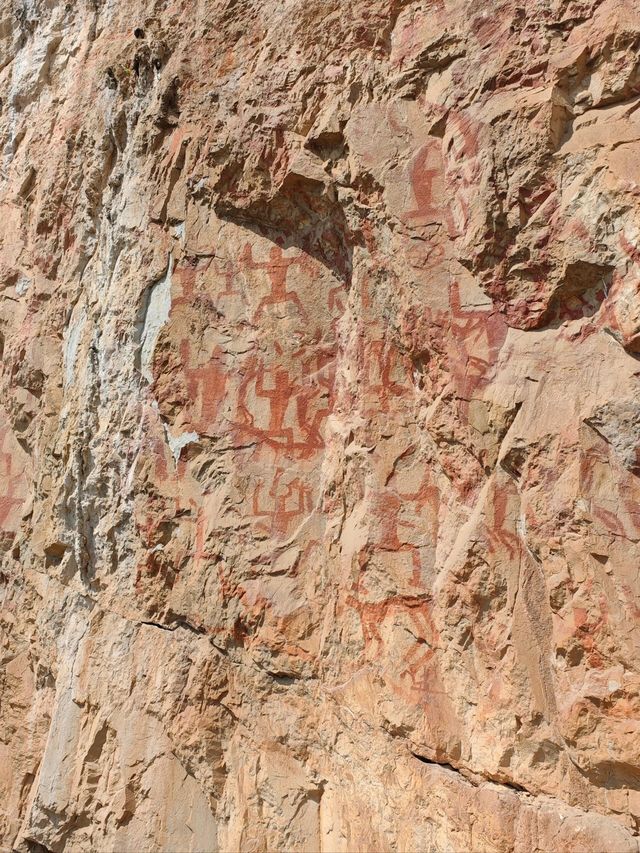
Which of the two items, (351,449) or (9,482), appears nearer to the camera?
(351,449)

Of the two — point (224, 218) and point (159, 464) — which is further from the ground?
point (224, 218)

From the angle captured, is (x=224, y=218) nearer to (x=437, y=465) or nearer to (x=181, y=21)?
(x=181, y=21)

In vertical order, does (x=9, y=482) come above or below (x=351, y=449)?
below

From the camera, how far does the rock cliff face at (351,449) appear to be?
279cm

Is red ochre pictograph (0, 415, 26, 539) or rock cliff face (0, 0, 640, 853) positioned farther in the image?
red ochre pictograph (0, 415, 26, 539)

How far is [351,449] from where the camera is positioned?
3.54 metres

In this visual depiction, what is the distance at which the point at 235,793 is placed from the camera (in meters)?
3.59

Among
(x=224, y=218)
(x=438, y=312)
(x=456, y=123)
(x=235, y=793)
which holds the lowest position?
(x=235, y=793)

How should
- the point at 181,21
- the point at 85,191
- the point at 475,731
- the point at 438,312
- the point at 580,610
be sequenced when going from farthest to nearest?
1. the point at 85,191
2. the point at 181,21
3. the point at 438,312
4. the point at 475,731
5. the point at 580,610

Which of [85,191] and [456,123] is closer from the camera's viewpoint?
[456,123]

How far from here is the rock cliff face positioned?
2787mm

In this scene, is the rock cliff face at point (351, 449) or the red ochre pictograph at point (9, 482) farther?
the red ochre pictograph at point (9, 482)

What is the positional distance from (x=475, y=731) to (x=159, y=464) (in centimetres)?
184

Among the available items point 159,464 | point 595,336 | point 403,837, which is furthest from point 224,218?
point 403,837
